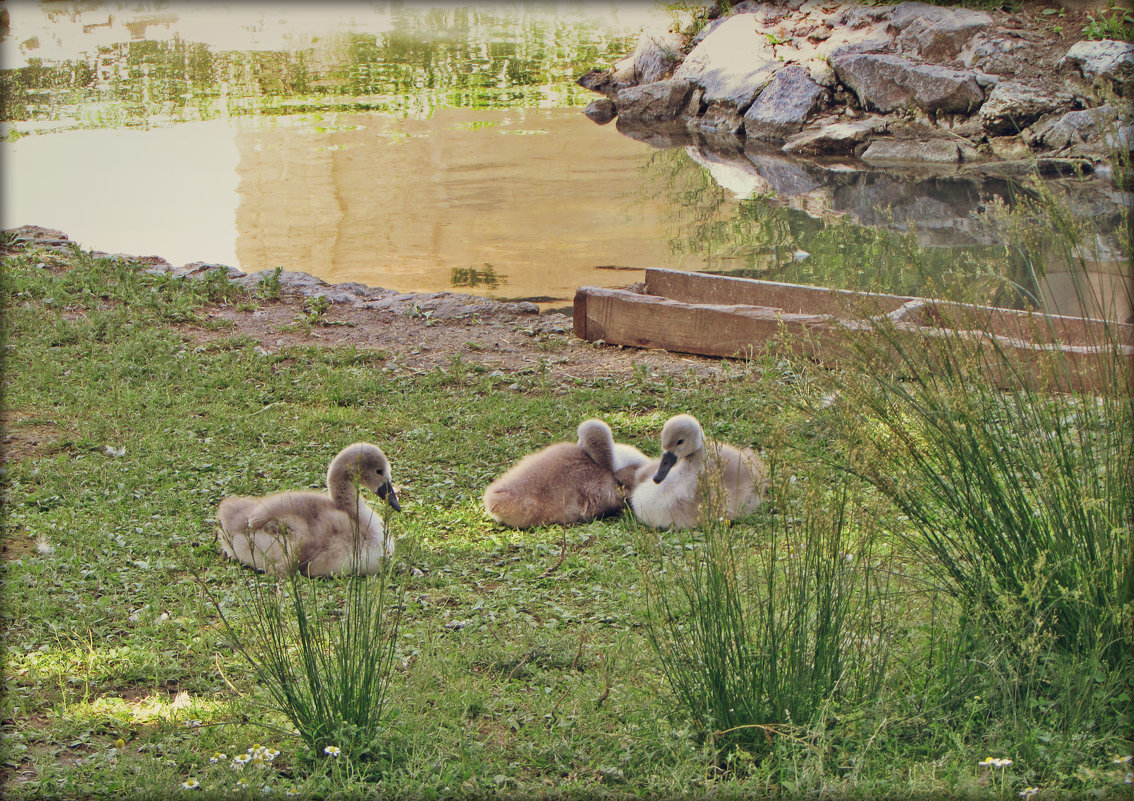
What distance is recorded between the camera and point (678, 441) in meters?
5.36

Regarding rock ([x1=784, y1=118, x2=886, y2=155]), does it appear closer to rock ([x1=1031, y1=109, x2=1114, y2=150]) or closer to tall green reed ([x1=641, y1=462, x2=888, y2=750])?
rock ([x1=1031, y1=109, x2=1114, y2=150])

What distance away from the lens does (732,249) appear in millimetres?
13000

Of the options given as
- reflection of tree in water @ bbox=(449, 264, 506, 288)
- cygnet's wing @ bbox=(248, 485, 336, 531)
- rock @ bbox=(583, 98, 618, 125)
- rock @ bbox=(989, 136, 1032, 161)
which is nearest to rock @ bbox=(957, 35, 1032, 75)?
rock @ bbox=(989, 136, 1032, 161)

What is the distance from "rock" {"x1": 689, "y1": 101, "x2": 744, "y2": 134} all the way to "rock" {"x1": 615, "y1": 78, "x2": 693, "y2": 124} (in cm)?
110

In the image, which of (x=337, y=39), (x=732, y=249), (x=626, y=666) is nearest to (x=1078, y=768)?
(x=626, y=666)

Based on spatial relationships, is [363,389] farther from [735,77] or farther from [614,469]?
[735,77]

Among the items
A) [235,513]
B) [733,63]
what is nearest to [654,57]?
[733,63]

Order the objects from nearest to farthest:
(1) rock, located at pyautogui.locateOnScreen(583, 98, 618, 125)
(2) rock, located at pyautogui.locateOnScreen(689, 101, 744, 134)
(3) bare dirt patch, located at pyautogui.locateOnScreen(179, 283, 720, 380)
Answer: (3) bare dirt patch, located at pyautogui.locateOnScreen(179, 283, 720, 380) → (2) rock, located at pyautogui.locateOnScreen(689, 101, 744, 134) → (1) rock, located at pyautogui.locateOnScreen(583, 98, 618, 125)

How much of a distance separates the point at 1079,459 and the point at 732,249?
32.3 ft

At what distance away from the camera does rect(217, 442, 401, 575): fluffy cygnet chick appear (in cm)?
468

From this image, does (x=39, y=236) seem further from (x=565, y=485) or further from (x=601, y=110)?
(x=601, y=110)

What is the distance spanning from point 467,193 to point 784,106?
924 centimetres

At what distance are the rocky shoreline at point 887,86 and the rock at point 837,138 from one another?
1.1 inches

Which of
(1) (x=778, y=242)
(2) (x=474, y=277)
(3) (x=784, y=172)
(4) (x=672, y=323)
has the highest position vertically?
(3) (x=784, y=172)
